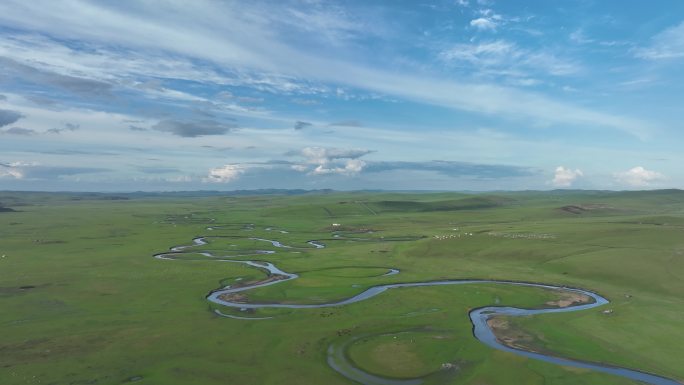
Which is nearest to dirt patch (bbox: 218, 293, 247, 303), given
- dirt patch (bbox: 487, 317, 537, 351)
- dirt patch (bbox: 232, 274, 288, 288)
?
dirt patch (bbox: 232, 274, 288, 288)

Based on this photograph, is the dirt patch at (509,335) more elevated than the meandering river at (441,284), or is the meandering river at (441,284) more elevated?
the dirt patch at (509,335)

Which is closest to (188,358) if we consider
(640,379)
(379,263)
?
(640,379)

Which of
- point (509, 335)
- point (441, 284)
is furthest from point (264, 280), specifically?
point (509, 335)

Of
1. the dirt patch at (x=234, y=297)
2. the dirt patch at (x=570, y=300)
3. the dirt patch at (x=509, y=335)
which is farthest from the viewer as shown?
the dirt patch at (x=234, y=297)

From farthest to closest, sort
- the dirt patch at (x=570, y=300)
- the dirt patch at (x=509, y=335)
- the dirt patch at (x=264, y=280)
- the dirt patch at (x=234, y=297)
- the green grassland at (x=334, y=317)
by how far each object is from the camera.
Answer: the dirt patch at (x=264, y=280)
the dirt patch at (x=234, y=297)
the dirt patch at (x=570, y=300)
the dirt patch at (x=509, y=335)
the green grassland at (x=334, y=317)

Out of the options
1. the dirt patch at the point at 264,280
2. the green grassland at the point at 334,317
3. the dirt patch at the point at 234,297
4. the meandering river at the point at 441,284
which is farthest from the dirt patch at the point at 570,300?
the dirt patch at the point at 264,280

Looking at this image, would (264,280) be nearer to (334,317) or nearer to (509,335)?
(334,317)

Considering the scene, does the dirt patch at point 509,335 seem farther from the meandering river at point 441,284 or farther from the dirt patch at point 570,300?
the dirt patch at point 570,300

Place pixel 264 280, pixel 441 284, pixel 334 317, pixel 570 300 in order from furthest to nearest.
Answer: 1. pixel 264 280
2. pixel 441 284
3. pixel 570 300
4. pixel 334 317

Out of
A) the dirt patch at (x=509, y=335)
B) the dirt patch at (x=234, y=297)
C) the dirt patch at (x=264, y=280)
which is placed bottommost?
the dirt patch at (x=264, y=280)

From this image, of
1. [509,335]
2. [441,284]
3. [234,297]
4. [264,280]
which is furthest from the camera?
[264,280]

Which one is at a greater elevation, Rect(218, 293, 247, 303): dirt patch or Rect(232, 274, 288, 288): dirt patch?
Rect(218, 293, 247, 303): dirt patch

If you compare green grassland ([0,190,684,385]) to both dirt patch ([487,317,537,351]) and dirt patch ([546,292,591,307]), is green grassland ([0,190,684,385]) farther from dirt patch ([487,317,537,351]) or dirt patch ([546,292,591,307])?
dirt patch ([546,292,591,307])
